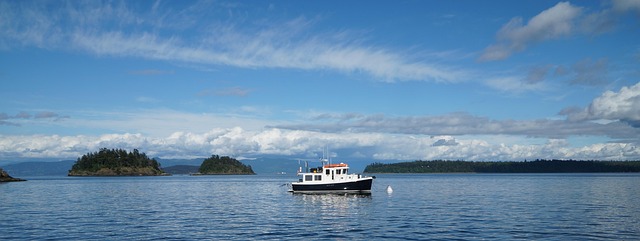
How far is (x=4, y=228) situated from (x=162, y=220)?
14.5 m

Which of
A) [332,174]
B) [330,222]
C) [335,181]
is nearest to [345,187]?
[335,181]

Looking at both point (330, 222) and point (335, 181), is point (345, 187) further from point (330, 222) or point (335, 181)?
point (330, 222)

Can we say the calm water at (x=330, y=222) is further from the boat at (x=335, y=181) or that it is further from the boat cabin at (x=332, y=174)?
the boat cabin at (x=332, y=174)

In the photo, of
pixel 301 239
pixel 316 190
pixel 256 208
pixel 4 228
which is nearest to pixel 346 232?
pixel 301 239

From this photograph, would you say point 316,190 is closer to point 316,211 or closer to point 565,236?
point 316,211

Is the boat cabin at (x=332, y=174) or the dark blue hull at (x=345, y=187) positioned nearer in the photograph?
the dark blue hull at (x=345, y=187)

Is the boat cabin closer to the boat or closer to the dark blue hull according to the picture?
the boat

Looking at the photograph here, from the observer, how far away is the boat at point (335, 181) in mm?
94875

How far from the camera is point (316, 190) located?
9744 centimetres

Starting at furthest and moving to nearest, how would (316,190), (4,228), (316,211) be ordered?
(316,190), (316,211), (4,228)

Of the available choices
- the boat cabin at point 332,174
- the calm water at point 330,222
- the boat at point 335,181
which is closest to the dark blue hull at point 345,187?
the boat at point 335,181

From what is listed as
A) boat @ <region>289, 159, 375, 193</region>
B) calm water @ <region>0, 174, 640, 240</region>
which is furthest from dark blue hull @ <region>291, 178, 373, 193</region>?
calm water @ <region>0, 174, 640, 240</region>

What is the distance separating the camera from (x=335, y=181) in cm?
9544

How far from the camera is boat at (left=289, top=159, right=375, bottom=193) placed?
9488 cm
